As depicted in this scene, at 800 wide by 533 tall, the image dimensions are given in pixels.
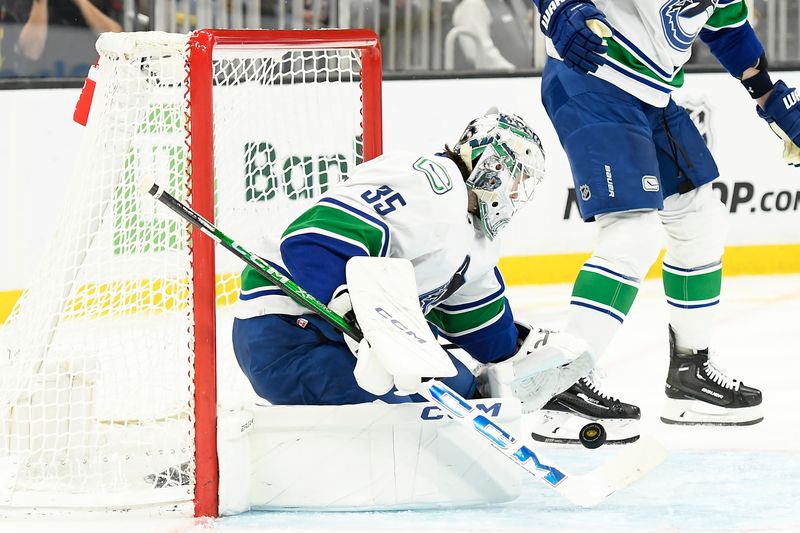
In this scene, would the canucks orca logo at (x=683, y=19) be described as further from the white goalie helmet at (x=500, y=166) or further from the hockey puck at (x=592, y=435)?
the hockey puck at (x=592, y=435)

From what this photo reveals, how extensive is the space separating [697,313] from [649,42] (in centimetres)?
59

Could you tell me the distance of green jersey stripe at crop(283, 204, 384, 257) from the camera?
1951 mm

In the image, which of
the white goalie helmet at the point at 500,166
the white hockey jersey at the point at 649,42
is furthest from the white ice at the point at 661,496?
the white hockey jersey at the point at 649,42

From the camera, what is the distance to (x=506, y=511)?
2.04m

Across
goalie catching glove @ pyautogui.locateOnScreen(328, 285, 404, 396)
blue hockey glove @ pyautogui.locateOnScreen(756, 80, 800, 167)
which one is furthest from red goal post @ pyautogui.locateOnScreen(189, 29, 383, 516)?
blue hockey glove @ pyautogui.locateOnScreen(756, 80, 800, 167)

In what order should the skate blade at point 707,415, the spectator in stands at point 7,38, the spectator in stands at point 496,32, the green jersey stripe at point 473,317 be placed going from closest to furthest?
the green jersey stripe at point 473,317, the skate blade at point 707,415, the spectator in stands at point 7,38, the spectator in stands at point 496,32

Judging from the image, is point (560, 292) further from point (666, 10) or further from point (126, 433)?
point (126, 433)

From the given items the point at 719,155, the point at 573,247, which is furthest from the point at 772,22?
the point at 573,247

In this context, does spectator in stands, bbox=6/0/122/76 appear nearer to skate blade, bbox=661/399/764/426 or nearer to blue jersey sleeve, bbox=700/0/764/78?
blue jersey sleeve, bbox=700/0/764/78

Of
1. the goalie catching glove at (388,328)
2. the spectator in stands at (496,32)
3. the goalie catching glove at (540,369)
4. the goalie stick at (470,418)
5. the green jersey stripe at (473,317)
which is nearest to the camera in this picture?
the goalie catching glove at (388,328)

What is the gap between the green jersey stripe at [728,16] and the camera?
2846 mm

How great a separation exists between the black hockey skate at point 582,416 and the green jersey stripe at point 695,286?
32 centimetres

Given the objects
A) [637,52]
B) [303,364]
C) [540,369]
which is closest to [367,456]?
[303,364]

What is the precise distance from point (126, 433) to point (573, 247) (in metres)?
2.96
